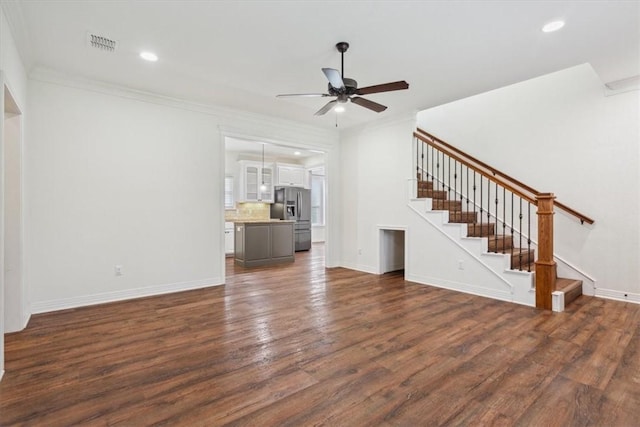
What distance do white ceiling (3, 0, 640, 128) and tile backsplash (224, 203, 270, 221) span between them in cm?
509

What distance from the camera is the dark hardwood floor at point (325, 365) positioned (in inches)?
77.2

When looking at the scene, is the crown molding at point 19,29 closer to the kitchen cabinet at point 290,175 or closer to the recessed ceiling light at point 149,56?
the recessed ceiling light at point 149,56

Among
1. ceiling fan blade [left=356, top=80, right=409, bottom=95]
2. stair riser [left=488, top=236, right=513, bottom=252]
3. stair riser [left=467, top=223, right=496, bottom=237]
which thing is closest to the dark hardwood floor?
stair riser [left=488, top=236, right=513, bottom=252]

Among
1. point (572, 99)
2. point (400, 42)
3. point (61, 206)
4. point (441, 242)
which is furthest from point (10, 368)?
point (572, 99)

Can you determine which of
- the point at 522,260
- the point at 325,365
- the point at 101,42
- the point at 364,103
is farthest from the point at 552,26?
the point at 101,42

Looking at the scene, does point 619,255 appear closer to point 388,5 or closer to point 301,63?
point 388,5

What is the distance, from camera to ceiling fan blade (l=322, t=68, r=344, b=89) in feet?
9.33

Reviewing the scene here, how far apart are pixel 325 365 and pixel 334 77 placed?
246cm

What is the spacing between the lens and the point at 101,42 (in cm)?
318

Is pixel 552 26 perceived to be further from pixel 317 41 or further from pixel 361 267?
pixel 361 267

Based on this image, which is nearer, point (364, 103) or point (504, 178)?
point (364, 103)

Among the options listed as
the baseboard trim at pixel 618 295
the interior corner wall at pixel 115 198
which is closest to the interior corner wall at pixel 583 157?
the baseboard trim at pixel 618 295

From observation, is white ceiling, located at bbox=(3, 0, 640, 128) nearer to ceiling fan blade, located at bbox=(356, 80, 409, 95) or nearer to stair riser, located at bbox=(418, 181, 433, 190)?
ceiling fan blade, located at bbox=(356, 80, 409, 95)

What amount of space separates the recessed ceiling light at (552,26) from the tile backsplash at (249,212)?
7814mm
